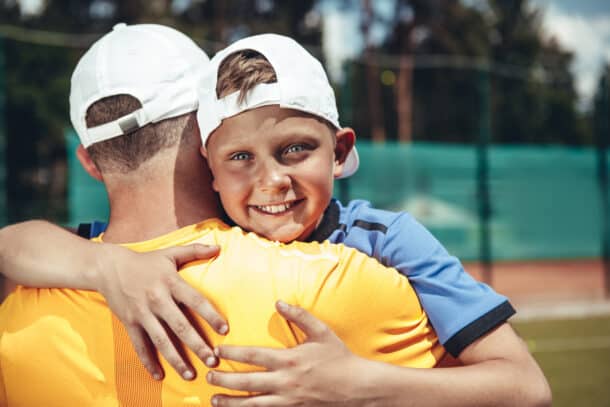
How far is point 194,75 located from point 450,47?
103ft

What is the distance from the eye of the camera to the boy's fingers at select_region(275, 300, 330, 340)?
122 centimetres

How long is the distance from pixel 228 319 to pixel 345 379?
0.78ft

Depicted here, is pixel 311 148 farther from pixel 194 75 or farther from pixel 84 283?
pixel 84 283

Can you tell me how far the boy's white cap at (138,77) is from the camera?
4.99 feet

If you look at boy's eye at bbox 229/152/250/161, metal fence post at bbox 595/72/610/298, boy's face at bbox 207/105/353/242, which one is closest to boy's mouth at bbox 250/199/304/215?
boy's face at bbox 207/105/353/242

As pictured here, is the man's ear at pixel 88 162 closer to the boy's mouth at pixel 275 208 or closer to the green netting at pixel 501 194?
the boy's mouth at pixel 275 208

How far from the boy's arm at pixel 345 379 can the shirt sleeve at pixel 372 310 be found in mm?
35

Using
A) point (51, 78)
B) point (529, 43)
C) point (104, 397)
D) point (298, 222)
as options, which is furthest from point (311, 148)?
point (529, 43)

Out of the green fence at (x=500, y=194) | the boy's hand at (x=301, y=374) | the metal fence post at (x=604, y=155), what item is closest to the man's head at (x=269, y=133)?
the boy's hand at (x=301, y=374)

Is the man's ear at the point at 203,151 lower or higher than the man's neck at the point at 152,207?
higher

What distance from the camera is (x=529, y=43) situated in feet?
125

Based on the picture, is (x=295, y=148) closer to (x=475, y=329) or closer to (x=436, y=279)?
(x=436, y=279)

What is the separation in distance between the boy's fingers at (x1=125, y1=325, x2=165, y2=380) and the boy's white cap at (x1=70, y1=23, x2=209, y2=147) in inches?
17.6

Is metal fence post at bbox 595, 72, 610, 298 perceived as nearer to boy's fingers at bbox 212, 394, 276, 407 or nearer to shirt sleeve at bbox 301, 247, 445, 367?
shirt sleeve at bbox 301, 247, 445, 367
